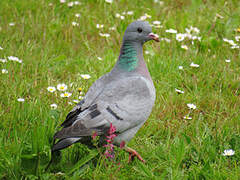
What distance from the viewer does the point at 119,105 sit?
3350 mm

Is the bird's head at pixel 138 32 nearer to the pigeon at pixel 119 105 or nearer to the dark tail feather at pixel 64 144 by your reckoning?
the pigeon at pixel 119 105

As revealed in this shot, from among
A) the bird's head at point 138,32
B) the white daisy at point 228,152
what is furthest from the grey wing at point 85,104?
the white daisy at point 228,152

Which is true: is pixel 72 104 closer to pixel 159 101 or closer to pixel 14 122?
pixel 14 122

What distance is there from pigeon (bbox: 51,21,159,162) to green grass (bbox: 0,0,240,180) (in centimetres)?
16

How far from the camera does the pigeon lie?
3.23 m

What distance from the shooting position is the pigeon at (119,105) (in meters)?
3.23

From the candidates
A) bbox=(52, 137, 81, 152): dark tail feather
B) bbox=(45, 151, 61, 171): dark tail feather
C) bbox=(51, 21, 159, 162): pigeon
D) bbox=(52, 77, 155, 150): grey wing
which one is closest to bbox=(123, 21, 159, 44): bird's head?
bbox=(51, 21, 159, 162): pigeon

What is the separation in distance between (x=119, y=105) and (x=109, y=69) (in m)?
1.78

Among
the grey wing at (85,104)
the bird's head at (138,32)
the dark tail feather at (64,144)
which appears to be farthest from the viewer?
the bird's head at (138,32)

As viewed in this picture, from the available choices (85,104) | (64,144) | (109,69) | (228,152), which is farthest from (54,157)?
(109,69)

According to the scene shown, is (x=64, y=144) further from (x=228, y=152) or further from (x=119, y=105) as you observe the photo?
(x=228, y=152)

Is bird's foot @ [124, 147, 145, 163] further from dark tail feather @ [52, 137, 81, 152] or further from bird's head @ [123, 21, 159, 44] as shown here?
bird's head @ [123, 21, 159, 44]

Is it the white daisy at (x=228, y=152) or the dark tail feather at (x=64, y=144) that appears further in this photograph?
the white daisy at (x=228, y=152)

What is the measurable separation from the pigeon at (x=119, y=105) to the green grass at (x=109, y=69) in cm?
16
